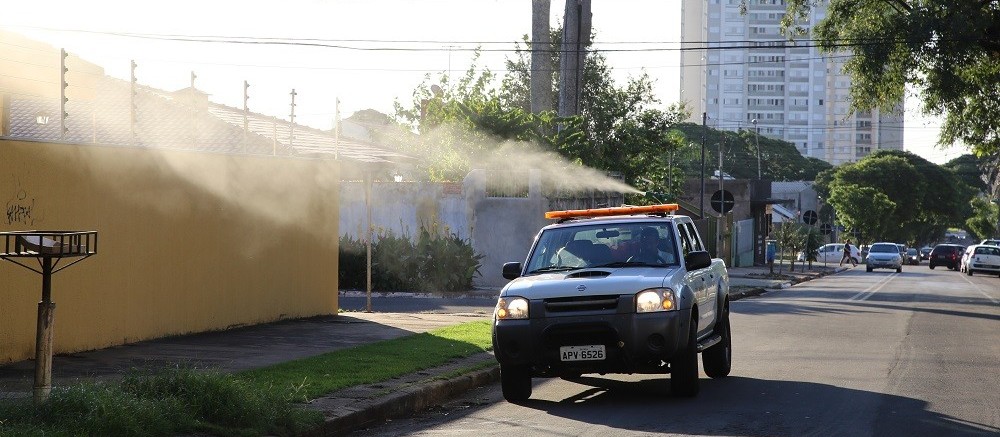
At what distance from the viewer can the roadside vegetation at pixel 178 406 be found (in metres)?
7.98

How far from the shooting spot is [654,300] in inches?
430

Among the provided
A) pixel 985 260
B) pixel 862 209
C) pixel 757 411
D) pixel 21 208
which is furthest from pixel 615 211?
pixel 862 209

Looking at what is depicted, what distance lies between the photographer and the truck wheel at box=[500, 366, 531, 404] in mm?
11375

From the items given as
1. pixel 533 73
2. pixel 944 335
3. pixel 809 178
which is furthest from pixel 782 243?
pixel 809 178

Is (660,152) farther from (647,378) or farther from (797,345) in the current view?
(647,378)

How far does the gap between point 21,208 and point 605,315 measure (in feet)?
19.6

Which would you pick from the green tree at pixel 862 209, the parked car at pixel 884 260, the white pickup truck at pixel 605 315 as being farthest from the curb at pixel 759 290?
the green tree at pixel 862 209

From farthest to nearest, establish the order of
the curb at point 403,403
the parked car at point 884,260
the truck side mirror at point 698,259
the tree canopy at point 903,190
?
the tree canopy at point 903,190 → the parked car at point 884,260 → the truck side mirror at point 698,259 → the curb at point 403,403

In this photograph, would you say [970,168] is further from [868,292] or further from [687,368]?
[687,368]

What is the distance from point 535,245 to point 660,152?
2867 cm

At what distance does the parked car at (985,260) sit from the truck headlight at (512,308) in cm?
4981

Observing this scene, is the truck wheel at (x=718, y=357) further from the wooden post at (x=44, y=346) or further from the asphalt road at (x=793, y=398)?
the wooden post at (x=44, y=346)

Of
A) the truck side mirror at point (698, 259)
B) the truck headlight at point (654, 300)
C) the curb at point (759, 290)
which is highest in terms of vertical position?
the truck side mirror at point (698, 259)

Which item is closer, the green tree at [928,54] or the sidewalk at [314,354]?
the sidewalk at [314,354]
